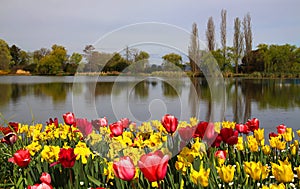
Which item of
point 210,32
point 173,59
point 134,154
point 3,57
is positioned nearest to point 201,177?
point 134,154

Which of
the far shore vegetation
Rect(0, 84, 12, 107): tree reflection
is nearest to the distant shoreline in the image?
the far shore vegetation

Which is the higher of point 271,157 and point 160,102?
point 160,102

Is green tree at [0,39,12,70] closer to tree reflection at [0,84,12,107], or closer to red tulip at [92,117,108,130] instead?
tree reflection at [0,84,12,107]

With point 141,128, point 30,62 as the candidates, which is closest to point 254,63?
point 30,62

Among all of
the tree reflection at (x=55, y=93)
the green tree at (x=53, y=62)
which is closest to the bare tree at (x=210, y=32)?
the green tree at (x=53, y=62)

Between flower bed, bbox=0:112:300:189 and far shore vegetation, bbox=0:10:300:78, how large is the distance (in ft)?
1.26

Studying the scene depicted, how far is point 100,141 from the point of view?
2.27 meters

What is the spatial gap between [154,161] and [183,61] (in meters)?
1.11

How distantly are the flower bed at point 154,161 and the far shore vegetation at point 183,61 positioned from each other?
38cm

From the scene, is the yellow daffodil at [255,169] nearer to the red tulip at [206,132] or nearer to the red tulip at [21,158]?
the red tulip at [206,132]

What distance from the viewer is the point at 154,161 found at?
4.17 ft

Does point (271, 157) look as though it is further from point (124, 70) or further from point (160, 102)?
point (124, 70)

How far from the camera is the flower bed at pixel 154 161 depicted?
1370 millimetres

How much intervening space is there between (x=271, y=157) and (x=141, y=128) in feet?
3.21
